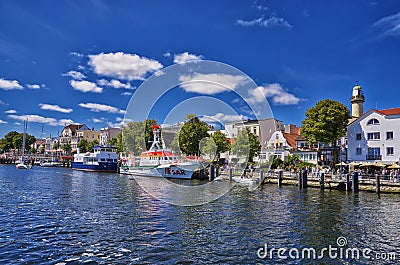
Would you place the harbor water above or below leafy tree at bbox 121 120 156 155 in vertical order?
below

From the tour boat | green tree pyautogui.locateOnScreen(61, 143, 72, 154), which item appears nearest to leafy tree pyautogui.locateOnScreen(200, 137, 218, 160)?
the tour boat

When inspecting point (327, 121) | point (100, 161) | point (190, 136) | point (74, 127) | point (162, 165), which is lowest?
point (100, 161)

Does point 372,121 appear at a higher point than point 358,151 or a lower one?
higher

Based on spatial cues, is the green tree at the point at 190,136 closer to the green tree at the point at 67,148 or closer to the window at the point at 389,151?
the window at the point at 389,151

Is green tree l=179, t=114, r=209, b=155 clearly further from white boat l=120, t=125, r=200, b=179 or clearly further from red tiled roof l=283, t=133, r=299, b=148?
red tiled roof l=283, t=133, r=299, b=148

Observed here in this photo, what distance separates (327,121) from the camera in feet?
175

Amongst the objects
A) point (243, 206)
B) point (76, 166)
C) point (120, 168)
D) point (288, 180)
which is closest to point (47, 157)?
point (76, 166)

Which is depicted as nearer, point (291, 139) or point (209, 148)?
point (209, 148)

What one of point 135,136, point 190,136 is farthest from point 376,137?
point 135,136

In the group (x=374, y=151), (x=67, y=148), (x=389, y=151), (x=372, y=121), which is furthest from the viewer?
(x=67, y=148)

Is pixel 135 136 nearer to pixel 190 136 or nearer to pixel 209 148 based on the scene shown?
pixel 209 148

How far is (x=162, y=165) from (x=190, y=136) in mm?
11304

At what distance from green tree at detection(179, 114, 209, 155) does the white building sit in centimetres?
3042

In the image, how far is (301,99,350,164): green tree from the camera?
5334cm
